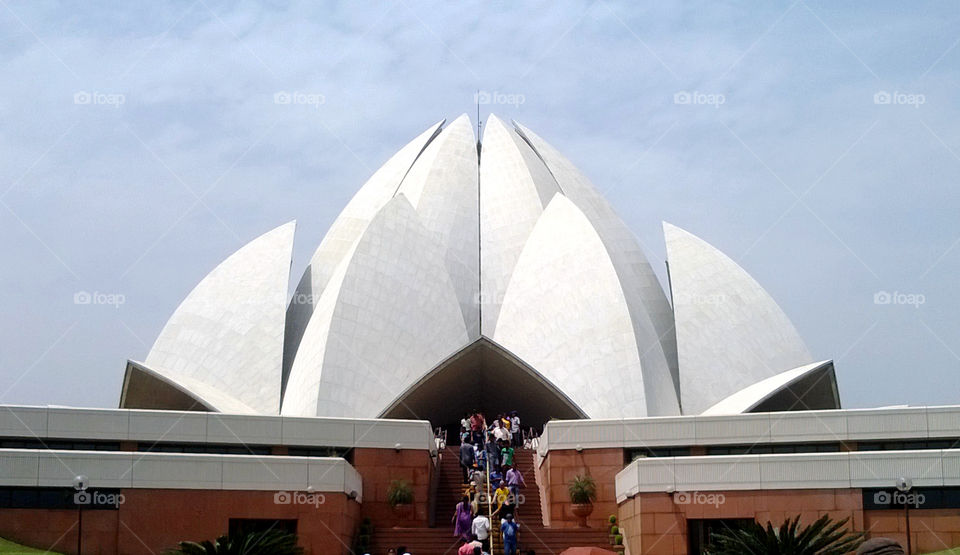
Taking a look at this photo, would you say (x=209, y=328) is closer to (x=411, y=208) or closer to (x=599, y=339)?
(x=411, y=208)

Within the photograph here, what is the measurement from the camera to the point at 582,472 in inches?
836

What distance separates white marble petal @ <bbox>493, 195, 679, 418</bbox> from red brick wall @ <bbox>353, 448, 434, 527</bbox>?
5739mm

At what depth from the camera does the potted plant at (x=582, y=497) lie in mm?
20516

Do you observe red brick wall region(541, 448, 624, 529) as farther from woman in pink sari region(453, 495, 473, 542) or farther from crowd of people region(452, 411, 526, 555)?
woman in pink sari region(453, 495, 473, 542)

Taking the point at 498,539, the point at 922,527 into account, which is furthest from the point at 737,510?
the point at 498,539

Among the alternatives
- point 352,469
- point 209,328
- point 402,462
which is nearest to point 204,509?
point 352,469

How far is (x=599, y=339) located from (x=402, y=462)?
288 inches

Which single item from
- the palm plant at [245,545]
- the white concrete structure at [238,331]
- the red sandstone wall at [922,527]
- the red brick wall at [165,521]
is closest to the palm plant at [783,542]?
the red sandstone wall at [922,527]

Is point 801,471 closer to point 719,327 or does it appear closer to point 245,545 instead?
point 245,545

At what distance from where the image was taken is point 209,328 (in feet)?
97.7

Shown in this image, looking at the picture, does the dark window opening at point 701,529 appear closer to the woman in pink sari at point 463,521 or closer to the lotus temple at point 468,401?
the lotus temple at point 468,401

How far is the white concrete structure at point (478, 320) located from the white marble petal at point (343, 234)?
6cm

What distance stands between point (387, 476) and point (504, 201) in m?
12.4

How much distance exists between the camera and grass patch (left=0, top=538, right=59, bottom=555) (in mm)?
16062
